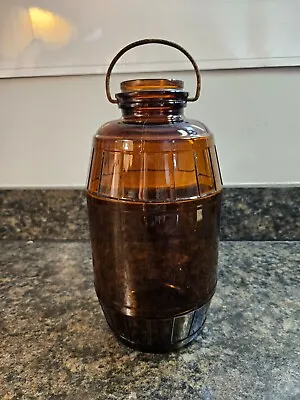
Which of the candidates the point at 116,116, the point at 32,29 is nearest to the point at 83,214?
the point at 116,116

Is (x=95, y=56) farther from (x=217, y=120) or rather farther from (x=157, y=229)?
(x=157, y=229)

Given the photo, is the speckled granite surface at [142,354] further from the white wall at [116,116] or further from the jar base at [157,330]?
the white wall at [116,116]

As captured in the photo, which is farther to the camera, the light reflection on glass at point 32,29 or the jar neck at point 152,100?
the light reflection on glass at point 32,29

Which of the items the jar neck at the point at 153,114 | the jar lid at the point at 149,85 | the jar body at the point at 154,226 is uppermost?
the jar lid at the point at 149,85

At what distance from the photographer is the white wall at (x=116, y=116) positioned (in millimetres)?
859

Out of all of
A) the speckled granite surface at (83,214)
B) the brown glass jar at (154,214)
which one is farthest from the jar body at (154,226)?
the speckled granite surface at (83,214)

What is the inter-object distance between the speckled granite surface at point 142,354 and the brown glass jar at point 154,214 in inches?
1.9

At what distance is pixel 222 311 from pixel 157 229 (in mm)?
233

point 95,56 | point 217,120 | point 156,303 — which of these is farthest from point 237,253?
point 95,56

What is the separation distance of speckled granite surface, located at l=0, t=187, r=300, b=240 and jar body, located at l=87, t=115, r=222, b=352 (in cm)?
33

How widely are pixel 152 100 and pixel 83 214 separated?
47cm

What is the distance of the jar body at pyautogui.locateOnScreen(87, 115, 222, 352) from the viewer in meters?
0.52

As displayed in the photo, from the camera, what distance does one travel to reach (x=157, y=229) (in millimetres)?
521

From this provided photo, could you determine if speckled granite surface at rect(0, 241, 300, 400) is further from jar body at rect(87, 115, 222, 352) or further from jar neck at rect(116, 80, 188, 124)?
jar neck at rect(116, 80, 188, 124)
